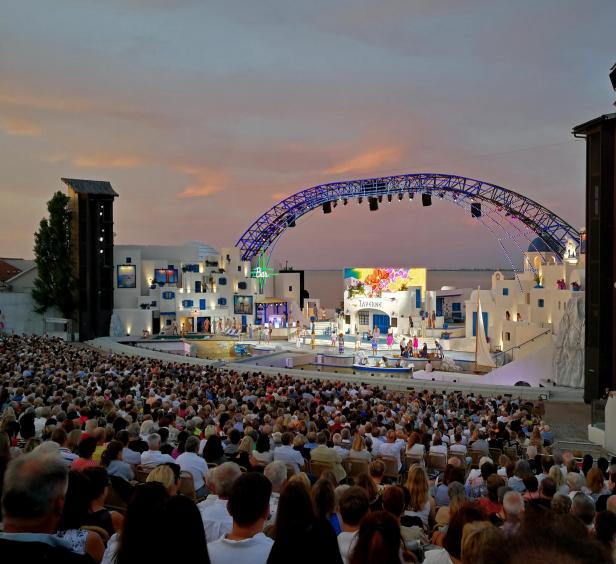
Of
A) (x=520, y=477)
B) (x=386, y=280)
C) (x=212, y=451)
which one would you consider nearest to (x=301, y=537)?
(x=212, y=451)

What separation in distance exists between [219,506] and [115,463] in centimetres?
232

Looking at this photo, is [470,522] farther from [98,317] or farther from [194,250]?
[194,250]

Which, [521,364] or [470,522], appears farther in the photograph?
[521,364]

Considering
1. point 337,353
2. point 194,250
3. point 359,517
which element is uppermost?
point 194,250

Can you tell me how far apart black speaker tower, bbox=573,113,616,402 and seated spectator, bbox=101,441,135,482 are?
66.4 ft

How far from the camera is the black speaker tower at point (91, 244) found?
4412 centimetres

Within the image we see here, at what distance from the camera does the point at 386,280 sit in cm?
4928

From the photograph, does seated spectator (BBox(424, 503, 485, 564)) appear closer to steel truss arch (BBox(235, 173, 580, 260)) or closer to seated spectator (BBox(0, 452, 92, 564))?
seated spectator (BBox(0, 452, 92, 564))

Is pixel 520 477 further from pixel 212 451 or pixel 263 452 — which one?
Result: pixel 212 451

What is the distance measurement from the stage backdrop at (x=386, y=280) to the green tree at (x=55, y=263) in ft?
74.7

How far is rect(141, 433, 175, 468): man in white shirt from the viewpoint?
23.8ft

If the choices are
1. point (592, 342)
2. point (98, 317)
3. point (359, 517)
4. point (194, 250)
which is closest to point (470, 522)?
point (359, 517)

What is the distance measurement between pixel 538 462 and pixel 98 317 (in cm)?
4096

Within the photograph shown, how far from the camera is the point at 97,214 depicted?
1752 inches
